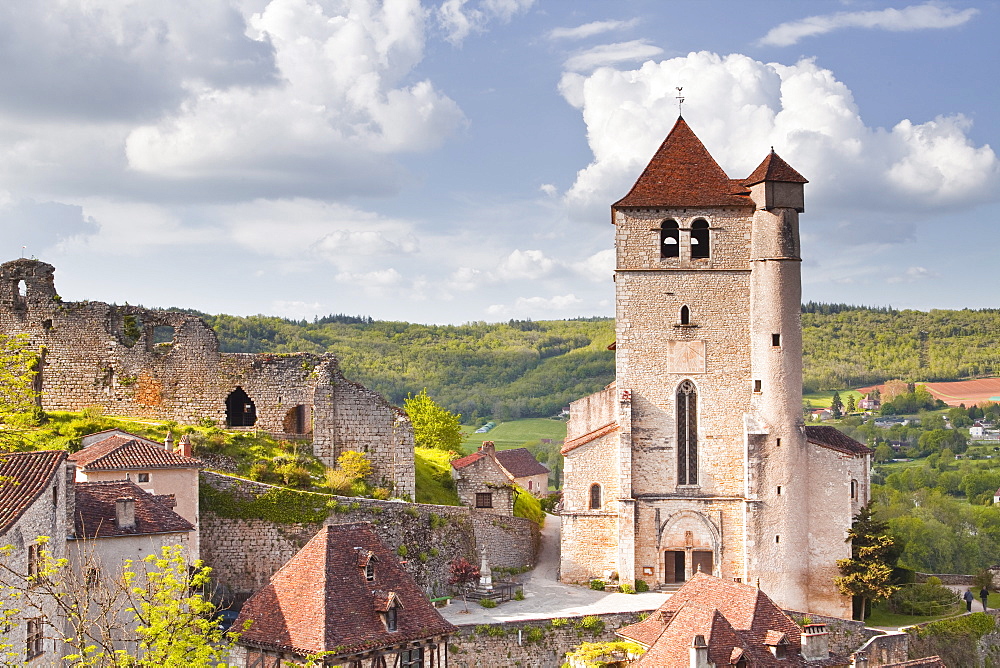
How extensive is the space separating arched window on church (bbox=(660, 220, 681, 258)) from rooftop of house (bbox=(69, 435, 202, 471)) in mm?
21037

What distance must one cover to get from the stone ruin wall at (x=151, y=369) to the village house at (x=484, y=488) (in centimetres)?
462

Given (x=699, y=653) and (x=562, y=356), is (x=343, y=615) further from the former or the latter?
(x=562, y=356)

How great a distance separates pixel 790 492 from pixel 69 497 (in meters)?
27.3

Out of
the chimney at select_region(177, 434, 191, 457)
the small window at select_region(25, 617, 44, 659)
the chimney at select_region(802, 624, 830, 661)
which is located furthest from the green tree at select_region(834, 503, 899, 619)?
the small window at select_region(25, 617, 44, 659)

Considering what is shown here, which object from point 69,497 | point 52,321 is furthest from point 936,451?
point 69,497

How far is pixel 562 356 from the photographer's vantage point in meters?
136

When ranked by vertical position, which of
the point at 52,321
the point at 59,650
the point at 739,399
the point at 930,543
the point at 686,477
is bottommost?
the point at 930,543

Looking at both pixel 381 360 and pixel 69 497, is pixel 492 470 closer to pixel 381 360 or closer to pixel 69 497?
pixel 69 497

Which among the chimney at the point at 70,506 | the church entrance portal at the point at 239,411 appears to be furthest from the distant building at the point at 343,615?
the church entrance portal at the point at 239,411

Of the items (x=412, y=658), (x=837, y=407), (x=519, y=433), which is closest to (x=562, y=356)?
(x=519, y=433)

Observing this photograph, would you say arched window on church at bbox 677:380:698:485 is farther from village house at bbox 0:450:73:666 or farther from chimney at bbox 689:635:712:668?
village house at bbox 0:450:73:666

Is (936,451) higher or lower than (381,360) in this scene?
lower

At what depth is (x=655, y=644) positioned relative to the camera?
29422mm

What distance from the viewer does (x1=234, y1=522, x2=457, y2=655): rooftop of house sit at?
2605 centimetres
